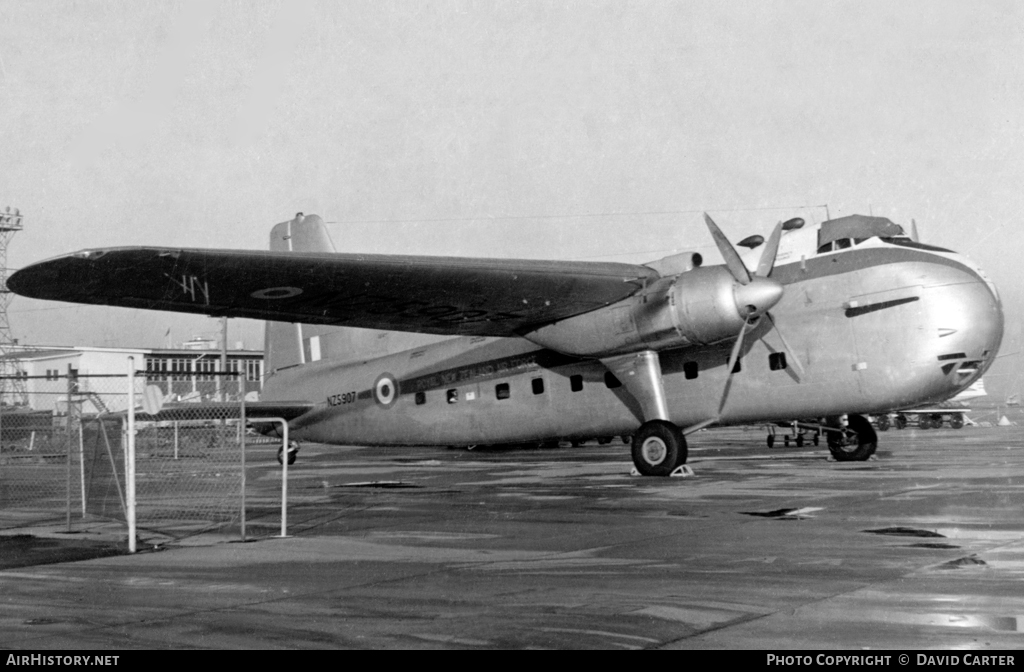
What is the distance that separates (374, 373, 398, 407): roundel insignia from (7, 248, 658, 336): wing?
9.66ft

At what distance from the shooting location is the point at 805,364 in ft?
56.9

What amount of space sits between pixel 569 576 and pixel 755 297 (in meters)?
9.84

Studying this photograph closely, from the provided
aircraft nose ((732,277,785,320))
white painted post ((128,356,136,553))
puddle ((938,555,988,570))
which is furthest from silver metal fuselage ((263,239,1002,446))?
white painted post ((128,356,136,553))

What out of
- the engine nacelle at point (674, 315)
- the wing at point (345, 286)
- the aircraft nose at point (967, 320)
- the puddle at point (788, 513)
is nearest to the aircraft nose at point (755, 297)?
the engine nacelle at point (674, 315)

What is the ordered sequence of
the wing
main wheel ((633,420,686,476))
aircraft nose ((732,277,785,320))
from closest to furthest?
the wing < aircraft nose ((732,277,785,320)) < main wheel ((633,420,686,476))

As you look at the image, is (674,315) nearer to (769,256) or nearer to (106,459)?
(769,256)

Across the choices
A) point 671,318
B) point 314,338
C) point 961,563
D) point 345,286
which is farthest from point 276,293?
point 961,563

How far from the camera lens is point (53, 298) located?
1332 cm

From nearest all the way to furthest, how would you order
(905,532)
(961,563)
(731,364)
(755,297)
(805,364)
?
(961,563), (905,532), (755,297), (731,364), (805,364)

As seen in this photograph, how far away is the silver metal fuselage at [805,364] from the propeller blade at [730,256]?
4.29 ft

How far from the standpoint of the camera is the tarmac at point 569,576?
5219mm

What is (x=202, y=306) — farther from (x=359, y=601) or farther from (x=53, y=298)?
(x=359, y=601)

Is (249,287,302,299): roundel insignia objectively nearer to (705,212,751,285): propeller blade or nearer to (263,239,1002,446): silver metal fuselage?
(263,239,1002,446): silver metal fuselage

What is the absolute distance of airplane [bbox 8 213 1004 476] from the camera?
613 inches
